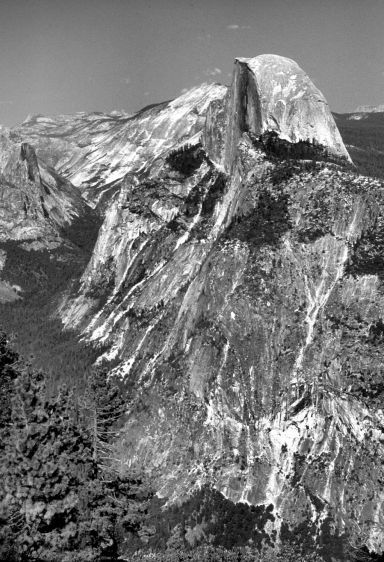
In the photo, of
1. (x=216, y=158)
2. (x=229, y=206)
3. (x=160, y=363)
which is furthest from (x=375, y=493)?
(x=216, y=158)

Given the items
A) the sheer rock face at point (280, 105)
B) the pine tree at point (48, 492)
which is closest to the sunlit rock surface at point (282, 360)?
the sheer rock face at point (280, 105)

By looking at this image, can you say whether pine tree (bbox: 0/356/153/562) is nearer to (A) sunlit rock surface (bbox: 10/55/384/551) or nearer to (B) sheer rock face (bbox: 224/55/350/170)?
(A) sunlit rock surface (bbox: 10/55/384/551)

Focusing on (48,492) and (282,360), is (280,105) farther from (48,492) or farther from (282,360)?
(48,492)

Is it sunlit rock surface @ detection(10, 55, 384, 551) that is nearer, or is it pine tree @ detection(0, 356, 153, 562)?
pine tree @ detection(0, 356, 153, 562)

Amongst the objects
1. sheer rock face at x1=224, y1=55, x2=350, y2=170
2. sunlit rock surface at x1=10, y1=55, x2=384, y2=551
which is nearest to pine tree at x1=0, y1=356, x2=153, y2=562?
sunlit rock surface at x1=10, y1=55, x2=384, y2=551

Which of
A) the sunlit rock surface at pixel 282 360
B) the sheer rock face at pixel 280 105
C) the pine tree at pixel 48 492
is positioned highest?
the sheer rock face at pixel 280 105

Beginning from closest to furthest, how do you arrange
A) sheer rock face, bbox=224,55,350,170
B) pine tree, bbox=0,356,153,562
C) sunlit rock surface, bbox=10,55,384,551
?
pine tree, bbox=0,356,153,562
sunlit rock surface, bbox=10,55,384,551
sheer rock face, bbox=224,55,350,170

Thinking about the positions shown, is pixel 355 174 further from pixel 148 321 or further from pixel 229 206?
pixel 148 321

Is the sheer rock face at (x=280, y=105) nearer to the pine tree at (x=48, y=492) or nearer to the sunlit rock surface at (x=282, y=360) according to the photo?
the sunlit rock surface at (x=282, y=360)

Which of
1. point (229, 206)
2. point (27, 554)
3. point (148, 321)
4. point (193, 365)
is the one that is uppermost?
point (229, 206)

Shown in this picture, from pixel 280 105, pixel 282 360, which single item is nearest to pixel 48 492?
pixel 282 360

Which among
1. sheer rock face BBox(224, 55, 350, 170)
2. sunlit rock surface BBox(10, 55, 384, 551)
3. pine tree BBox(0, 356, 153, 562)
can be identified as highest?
sheer rock face BBox(224, 55, 350, 170)
